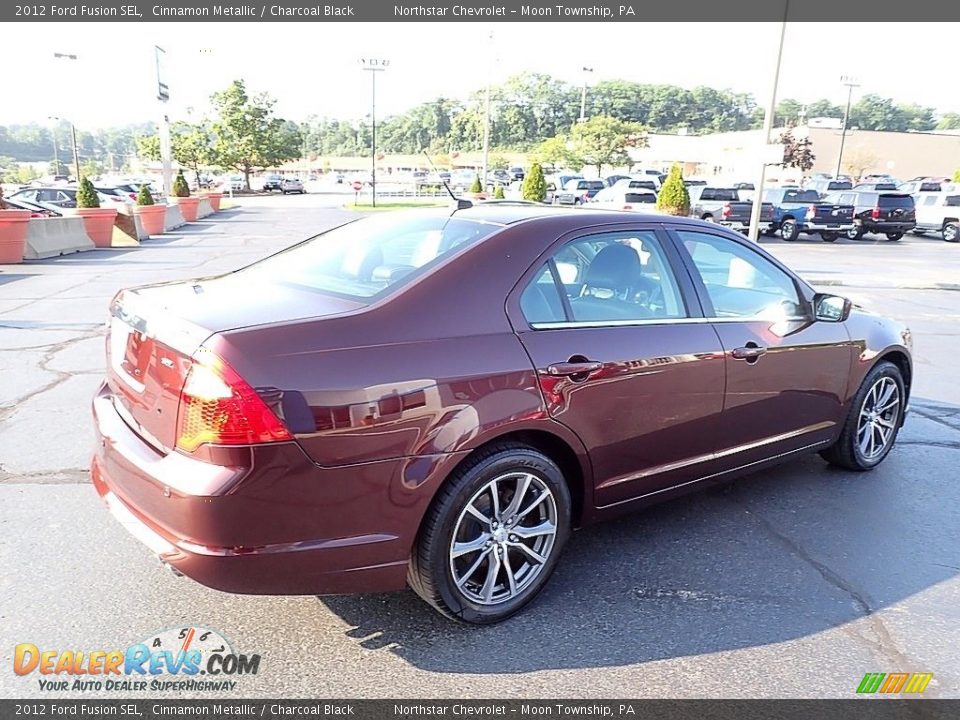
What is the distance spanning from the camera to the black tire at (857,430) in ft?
15.1

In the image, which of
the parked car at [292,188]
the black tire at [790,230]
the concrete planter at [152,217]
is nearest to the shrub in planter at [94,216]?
the concrete planter at [152,217]

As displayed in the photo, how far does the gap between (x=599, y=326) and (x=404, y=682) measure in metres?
1.67

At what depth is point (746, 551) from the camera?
368 cm

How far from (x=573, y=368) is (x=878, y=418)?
292 centimetres

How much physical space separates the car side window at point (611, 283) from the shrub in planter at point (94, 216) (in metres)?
18.0

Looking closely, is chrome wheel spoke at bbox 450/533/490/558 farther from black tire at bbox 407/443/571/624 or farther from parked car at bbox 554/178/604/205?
parked car at bbox 554/178/604/205

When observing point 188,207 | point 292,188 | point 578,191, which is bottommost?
point 292,188

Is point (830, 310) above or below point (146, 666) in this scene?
above

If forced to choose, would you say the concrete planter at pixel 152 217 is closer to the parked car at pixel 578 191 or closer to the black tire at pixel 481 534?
the parked car at pixel 578 191

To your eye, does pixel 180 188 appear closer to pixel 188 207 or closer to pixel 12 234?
pixel 188 207

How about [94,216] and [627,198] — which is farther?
[627,198]

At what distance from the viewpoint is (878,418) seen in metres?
4.83

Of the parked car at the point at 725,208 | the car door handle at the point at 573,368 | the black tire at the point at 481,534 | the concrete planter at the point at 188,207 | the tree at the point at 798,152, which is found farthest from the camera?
the tree at the point at 798,152

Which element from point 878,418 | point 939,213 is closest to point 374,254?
point 878,418
